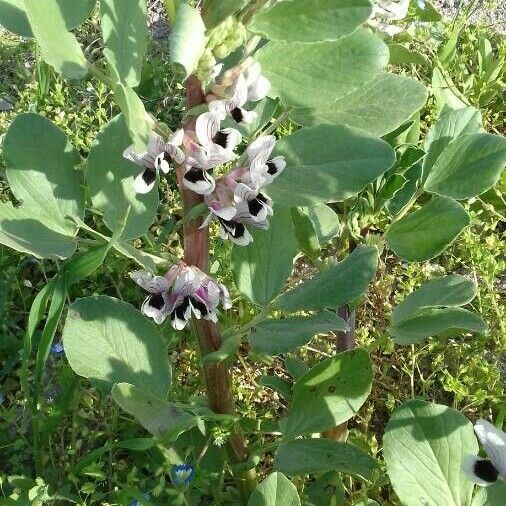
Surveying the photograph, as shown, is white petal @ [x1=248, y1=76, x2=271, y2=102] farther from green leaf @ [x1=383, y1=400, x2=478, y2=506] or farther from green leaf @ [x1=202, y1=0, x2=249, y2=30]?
green leaf @ [x1=383, y1=400, x2=478, y2=506]

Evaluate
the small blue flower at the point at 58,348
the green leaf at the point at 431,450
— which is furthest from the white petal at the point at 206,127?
the small blue flower at the point at 58,348

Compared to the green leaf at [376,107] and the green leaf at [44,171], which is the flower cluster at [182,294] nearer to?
the green leaf at [44,171]

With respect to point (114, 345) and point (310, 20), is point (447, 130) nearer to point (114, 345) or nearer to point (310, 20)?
point (310, 20)

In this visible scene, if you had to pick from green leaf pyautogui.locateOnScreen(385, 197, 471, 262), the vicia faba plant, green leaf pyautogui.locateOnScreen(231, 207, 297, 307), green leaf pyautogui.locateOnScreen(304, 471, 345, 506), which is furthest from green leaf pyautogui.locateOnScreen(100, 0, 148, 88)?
green leaf pyautogui.locateOnScreen(304, 471, 345, 506)

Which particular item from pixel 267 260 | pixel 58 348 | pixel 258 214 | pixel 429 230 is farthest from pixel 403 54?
pixel 58 348

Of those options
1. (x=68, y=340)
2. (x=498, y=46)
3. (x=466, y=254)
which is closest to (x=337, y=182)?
(x=68, y=340)
